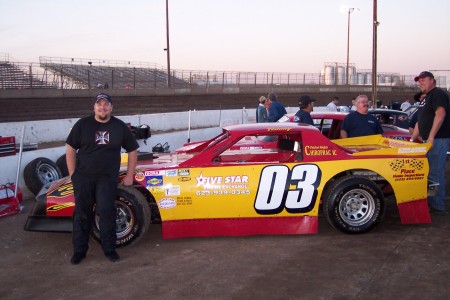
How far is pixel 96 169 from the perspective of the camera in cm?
468

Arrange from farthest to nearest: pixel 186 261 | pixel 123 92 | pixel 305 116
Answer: pixel 123 92 < pixel 305 116 < pixel 186 261

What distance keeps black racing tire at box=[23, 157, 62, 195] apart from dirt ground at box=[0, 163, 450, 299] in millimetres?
2105

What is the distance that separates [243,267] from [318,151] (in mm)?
1681

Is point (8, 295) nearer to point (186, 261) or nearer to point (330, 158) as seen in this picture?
point (186, 261)

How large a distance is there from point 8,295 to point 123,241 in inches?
53.9

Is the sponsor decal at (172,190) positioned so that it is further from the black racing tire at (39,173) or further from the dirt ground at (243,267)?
the black racing tire at (39,173)

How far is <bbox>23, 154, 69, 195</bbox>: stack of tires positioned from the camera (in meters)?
7.93

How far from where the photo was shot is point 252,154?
20.8ft

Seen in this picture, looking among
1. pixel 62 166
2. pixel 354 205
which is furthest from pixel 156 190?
pixel 62 166

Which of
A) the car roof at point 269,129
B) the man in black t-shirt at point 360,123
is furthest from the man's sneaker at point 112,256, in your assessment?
the man in black t-shirt at point 360,123

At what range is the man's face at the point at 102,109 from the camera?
15.4 feet

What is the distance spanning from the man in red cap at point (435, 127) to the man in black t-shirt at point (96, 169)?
3958 millimetres

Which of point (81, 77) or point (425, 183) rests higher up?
point (81, 77)

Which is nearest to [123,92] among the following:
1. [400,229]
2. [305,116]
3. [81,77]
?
[81,77]
